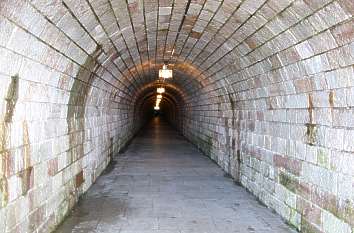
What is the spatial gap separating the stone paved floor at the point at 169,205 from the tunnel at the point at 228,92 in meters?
0.04

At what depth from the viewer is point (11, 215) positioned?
13.2 feet

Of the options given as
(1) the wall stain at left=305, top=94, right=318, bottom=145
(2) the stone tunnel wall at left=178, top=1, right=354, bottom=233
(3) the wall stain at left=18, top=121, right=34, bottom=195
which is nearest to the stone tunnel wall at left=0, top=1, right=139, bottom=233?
(3) the wall stain at left=18, top=121, right=34, bottom=195

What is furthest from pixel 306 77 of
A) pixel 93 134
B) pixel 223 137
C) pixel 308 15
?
pixel 223 137

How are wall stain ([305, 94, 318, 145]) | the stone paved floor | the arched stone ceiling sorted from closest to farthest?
1. the arched stone ceiling
2. wall stain ([305, 94, 318, 145])
3. the stone paved floor

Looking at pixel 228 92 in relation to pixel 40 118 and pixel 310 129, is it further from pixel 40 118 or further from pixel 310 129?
pixel 40 118

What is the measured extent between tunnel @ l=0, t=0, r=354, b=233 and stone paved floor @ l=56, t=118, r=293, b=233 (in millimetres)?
42

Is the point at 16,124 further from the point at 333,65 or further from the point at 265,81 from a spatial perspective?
the point at 265,81

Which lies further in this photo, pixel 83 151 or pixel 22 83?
pixel 83 151

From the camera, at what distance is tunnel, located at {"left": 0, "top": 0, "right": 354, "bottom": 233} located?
4.08 m

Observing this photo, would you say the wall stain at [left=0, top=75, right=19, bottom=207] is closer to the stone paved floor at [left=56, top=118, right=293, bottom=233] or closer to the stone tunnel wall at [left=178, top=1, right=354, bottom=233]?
the stone paved floor at [left=56, top=118, right=293, bottom=233]

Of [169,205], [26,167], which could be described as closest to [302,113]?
[169,205]

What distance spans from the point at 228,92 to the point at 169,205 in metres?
4.10

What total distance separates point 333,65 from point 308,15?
69cm

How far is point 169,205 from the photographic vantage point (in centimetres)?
716
